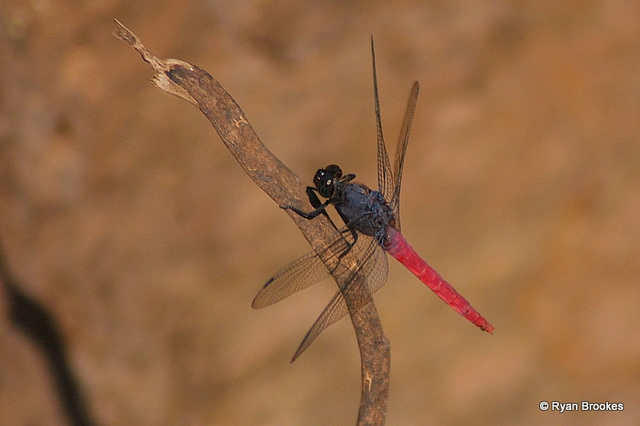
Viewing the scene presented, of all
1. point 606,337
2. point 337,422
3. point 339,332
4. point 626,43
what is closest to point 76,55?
point 339,332

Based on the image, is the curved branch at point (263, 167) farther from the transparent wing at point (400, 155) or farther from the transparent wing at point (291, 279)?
the transparent wing at point (400, 155)

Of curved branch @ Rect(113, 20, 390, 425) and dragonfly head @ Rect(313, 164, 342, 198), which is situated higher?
dragonfly head @ Rect(313, 164, 342, 198)

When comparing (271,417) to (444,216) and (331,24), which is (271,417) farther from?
(331,24)

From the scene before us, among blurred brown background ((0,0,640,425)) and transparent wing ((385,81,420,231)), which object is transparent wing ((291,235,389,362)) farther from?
blurred brown background ((0,0,640,425))

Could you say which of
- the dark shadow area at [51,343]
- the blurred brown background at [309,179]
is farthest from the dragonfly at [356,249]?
the dark shadow area at [51,343]

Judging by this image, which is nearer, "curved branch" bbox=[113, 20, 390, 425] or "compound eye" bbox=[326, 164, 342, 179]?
"curved branch" bbox=[113, 20, 390, 425]

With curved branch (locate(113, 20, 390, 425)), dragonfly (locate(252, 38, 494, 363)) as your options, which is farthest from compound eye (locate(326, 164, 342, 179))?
curved branch (locate(113, 20, 390, 425))
